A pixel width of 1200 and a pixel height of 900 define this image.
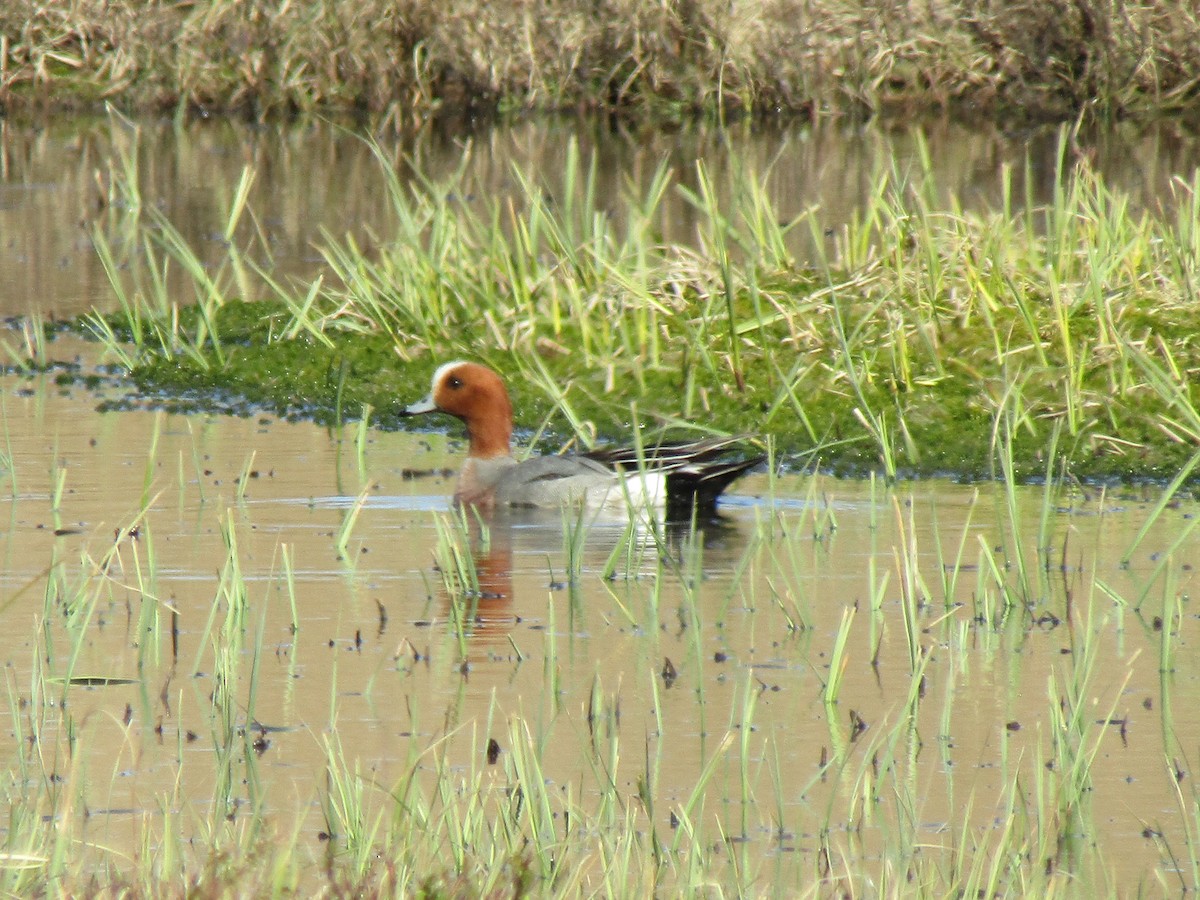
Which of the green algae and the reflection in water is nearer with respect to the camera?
the green algae

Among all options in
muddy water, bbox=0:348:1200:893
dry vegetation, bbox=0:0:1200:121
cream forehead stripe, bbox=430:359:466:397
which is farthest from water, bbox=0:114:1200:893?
dry vegetation, bbox=0:0:1200:121

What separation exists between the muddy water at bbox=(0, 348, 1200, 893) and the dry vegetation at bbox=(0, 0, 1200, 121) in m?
16.9

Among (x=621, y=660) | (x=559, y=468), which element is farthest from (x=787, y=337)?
(x=621, y=660)

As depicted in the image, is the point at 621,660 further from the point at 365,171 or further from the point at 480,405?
the point at 365,171

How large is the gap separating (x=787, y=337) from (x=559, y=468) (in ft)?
6.92

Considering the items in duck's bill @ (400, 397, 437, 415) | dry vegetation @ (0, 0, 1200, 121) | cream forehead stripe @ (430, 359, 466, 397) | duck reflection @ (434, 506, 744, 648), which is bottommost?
duck reflection @ (434, 506, 744, 648)

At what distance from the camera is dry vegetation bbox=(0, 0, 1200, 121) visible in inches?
961

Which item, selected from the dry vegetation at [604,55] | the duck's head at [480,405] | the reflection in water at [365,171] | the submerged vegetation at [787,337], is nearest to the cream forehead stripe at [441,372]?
the duck's head at [480,405]

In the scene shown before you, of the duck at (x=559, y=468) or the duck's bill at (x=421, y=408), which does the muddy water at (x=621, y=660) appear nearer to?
the duck at (x=559, y=468)

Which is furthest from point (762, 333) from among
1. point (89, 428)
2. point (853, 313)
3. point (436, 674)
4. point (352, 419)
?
point (436, 674)

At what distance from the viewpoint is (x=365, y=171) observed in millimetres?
21531

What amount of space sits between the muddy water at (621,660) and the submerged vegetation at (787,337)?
648 mm

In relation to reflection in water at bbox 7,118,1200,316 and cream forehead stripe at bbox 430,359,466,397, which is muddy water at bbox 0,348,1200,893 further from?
reflection in water at bbox 7,118,1200,316

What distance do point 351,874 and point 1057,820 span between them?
4.64 ft
